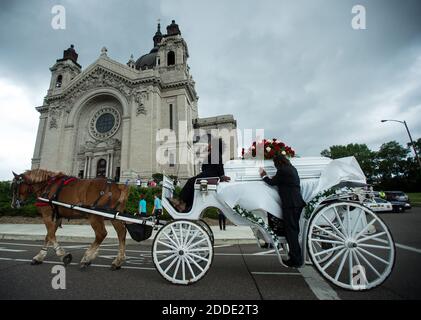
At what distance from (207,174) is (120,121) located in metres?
36.3

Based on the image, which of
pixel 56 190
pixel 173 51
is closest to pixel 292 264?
pixel 56 190

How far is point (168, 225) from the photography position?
364 cm

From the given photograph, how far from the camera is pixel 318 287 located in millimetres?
3242

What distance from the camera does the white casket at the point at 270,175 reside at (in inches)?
138

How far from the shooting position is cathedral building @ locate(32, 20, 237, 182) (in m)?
33.3

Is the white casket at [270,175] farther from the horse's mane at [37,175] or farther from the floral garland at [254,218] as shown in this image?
the horse's mane at [37,175]

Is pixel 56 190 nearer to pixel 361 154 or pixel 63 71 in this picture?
pixel 63 71

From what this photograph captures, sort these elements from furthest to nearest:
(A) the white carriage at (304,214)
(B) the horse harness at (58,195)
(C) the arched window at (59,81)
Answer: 1. (C) the arched window at (59,81)
2. (B) the horse harness at (58,195)
3. (A) the white carriage at (304,214)

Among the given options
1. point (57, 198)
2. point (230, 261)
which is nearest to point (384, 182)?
point (230, 261)

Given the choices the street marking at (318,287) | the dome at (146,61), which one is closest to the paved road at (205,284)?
the street marking at (318,287)

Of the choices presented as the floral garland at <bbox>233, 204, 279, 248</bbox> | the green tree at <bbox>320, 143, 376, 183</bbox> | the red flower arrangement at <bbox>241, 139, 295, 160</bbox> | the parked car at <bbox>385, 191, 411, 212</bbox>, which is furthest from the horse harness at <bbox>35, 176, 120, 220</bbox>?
the green tree at <bbox>320, 143, 376, 183</bbox>

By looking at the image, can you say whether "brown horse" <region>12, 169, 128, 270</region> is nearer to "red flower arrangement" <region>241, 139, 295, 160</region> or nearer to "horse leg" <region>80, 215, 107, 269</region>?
"horse leg" <region>80, 215, 107, 269</region>
